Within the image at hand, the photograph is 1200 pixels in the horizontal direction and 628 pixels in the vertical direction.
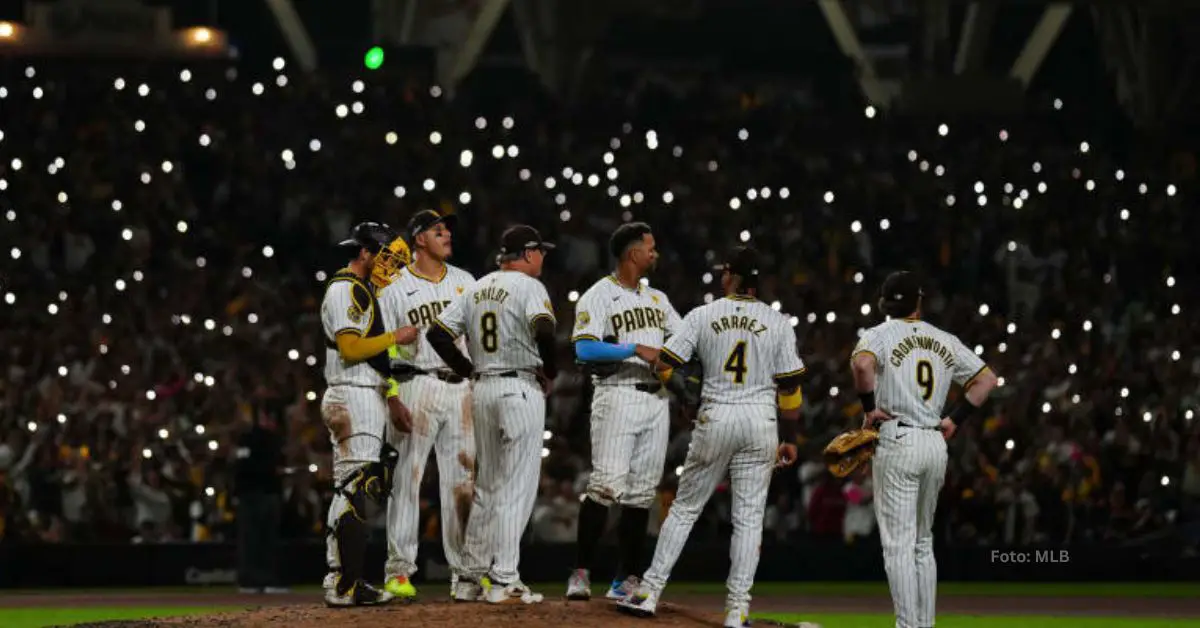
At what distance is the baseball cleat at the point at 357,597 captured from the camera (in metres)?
12.8

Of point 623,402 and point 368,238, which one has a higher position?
point 368,238

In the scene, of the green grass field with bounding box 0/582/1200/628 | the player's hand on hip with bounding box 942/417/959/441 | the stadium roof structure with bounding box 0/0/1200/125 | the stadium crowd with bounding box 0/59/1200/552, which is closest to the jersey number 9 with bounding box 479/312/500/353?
the player's hand on hip with bounding box 942/417/959/441

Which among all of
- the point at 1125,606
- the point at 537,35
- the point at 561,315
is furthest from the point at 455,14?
the point at 1125,606

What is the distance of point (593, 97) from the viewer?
29.9 m

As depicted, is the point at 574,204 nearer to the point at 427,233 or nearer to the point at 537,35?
the point at 537,35

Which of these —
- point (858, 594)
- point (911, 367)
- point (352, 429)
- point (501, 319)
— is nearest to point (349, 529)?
point (352, 429)

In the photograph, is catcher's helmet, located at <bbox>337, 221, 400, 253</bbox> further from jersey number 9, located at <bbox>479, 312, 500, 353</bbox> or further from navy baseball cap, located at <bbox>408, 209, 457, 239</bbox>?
jersey number 9, located at <bbox>479, 312, 500, 353</bbox>

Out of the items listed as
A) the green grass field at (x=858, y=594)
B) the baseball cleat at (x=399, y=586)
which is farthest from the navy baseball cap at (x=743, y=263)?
the green grass field at (x=858, y=594)

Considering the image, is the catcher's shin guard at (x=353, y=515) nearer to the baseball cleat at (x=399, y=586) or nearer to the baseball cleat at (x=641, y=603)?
the baseball cleat at (x=399, y=586)

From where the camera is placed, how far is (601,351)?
13102 mm

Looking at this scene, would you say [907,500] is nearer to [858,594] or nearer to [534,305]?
[534,305]

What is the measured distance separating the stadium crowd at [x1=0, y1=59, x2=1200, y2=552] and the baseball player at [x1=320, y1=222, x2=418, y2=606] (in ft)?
25.4

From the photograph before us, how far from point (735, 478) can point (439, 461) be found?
1929mm

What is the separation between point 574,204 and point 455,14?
19.1 feet
